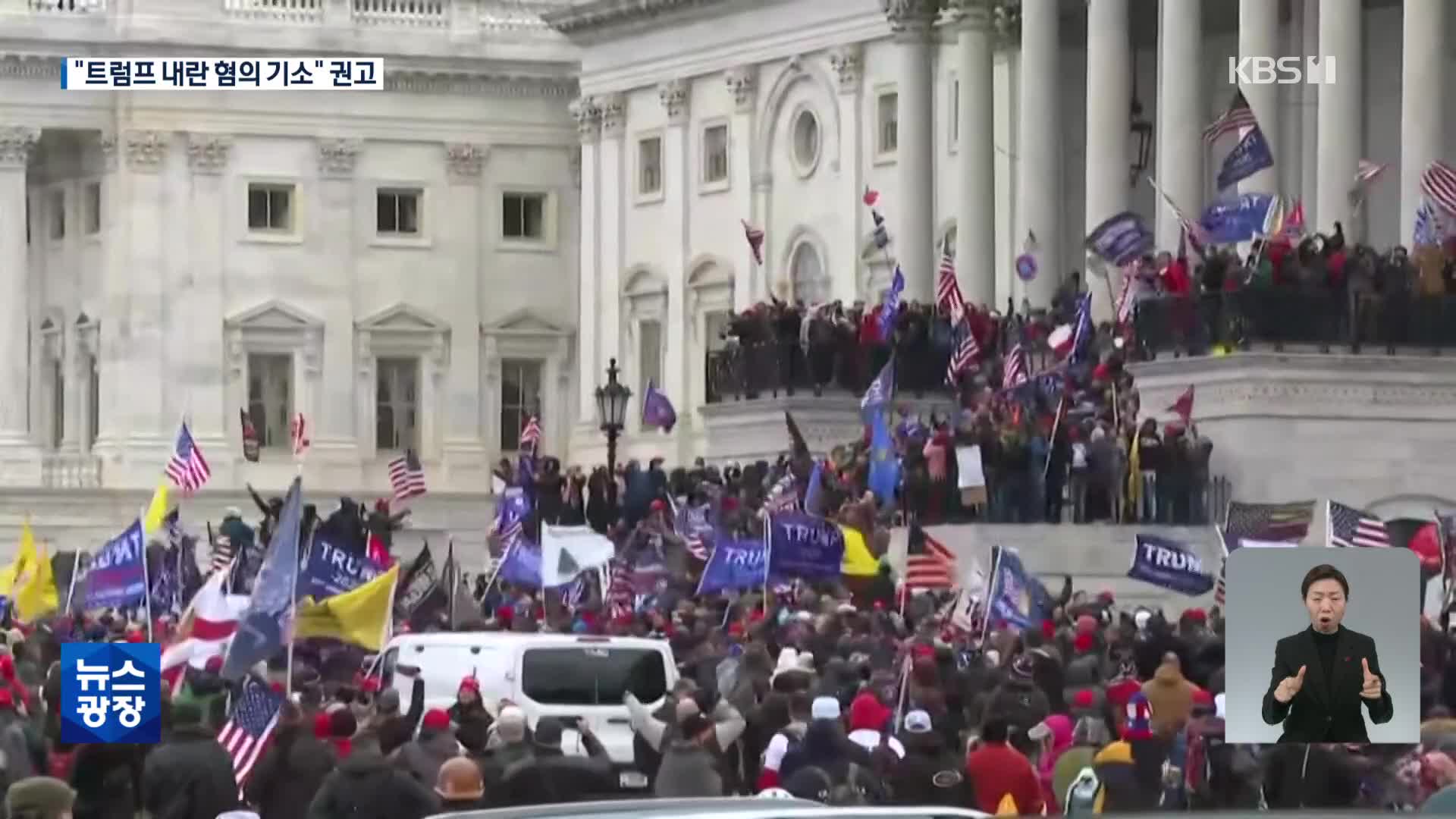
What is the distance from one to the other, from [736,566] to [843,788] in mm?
15284

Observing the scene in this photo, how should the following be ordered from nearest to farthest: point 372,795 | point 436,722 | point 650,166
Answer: point 372,795
point 436,722
point 650,166

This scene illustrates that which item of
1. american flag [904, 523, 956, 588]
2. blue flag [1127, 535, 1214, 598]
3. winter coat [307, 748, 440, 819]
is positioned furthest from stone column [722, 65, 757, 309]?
winter coat [307, 748, 440, 819]

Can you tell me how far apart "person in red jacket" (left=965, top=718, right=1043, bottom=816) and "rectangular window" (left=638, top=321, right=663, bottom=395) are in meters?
54.1

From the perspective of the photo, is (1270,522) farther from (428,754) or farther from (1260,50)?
(1260,50)

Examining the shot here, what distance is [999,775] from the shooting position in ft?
72.4

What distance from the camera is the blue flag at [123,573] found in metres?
35.4

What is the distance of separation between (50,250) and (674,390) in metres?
15.2

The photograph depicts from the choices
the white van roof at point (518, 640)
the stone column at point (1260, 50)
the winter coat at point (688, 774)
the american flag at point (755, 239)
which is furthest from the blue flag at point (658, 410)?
the winter coat at point (688, 774)

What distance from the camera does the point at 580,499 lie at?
5594 centimetres

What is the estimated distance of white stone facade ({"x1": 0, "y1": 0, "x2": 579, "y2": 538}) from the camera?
8225 centimetres

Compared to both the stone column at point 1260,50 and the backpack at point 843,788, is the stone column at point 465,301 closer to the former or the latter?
the stone column at point 1260,50

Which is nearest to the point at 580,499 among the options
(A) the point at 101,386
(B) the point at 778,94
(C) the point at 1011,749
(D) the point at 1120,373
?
(D) the point at 1120,373

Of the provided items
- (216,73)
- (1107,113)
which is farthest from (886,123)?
(216,73)

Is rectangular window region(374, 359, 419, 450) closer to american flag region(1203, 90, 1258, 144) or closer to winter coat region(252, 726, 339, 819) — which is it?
american flag region(1203, 90, 1258, 144)
